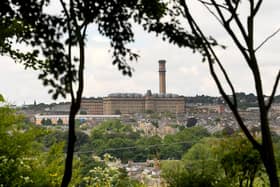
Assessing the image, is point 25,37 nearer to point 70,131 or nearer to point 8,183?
A: point 70,131

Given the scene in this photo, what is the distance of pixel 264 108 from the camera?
2.90 m

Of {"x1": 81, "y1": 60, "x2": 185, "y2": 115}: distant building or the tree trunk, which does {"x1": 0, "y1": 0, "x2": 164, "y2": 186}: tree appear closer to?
the tree trunk

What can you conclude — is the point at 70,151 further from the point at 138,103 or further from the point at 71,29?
the point at 138,103

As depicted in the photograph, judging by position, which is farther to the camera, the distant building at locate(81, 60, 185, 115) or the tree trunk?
the distant building at locate(81, 60, 185, 115)

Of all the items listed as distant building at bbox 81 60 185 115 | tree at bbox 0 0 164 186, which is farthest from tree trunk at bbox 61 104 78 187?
distant building at bbox 81 60 185 115

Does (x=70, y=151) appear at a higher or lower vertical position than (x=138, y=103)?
lower

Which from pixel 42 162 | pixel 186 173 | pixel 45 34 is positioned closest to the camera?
pixel 45 34

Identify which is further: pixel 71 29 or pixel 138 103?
pixel 138 103

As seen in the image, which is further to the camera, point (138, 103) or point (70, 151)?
point (138, 103)

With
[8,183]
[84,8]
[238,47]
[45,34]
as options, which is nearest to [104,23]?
[84,8]

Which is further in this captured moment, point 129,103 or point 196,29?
point 129,103

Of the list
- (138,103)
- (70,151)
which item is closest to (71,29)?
(70,151)

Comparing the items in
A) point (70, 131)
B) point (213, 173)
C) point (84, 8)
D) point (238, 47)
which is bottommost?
point (213, 173)

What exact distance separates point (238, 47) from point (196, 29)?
243 millimetres
